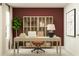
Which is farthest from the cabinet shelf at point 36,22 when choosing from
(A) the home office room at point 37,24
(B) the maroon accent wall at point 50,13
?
(B) the maroon accent wall at point 50,13

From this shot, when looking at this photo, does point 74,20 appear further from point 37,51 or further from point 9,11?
point 9,11

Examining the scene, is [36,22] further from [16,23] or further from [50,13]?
[16,23]

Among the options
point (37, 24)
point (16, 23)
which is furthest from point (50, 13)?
point (16, 23)

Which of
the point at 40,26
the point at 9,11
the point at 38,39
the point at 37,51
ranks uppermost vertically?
the point at 9,11

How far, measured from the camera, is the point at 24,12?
469 cm

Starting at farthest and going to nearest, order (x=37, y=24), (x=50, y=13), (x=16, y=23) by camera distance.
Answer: (x=37, y=24) → (x=50, y=13) → (x=16, y=23)

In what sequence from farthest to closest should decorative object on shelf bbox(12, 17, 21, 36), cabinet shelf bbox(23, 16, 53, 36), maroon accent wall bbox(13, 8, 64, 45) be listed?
1. cabinet shelf bbox(23, 16, 53, 36)
2. maroon accent wall bbox(13, 8, 64, 45)
3. decorative object on shelf bbox(12, 17, 21, 36)

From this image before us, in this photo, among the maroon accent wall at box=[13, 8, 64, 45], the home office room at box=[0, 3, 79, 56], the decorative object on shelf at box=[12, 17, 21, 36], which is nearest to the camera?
the home office room at box=[0, 3, 79, 56]

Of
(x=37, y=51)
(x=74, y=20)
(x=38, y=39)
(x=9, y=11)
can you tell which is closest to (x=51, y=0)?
(x=74, y=20)

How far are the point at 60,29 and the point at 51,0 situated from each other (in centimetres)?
387

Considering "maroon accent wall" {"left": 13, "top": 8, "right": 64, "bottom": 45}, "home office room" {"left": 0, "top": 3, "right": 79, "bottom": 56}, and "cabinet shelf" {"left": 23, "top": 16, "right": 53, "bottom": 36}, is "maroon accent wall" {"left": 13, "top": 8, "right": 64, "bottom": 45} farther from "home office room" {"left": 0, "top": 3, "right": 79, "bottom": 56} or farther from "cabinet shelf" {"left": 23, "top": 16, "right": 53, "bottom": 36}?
"cabinet shelf" {"left": 23, "top": 16, "right": 53, "bottom": 36}

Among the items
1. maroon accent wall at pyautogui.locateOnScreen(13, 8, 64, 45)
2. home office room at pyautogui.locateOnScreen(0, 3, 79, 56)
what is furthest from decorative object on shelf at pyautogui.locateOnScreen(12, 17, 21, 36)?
maroon accent wall at pyautogui.locateOnScreen(13, 8, 64, 45)

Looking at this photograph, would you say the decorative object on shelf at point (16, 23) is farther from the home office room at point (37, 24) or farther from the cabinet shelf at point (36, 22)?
the cabinet shelf at point (36, 22)

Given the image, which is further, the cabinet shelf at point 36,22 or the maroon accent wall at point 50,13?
the cabinet shelf at point 36,22
